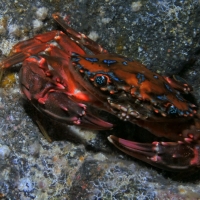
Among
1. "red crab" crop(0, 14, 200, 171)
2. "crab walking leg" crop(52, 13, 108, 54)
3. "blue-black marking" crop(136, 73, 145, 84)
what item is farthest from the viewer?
"crab walking leg" crop(52, 13, 108, 54)

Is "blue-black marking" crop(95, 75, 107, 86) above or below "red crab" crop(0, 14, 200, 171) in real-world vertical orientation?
above

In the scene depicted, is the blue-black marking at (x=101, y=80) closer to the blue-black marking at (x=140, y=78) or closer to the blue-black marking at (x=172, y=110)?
the blue-black marking at (x=140, y=78)

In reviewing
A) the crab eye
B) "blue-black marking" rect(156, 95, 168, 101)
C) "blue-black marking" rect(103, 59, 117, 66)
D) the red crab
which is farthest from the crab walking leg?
"blue-black marking" rect(156, 95, 168, 101)

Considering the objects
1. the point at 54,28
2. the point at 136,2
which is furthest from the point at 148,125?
the point at 54,28

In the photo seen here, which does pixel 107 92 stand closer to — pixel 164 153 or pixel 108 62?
pixel 108 62

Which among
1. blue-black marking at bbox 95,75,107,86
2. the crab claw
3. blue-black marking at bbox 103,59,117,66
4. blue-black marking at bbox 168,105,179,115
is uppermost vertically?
blue-black marking at bbox 103,59,117,66

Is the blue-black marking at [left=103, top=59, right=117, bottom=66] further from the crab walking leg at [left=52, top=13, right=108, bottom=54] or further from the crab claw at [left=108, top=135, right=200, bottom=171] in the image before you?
the crab claw at [left=108, top=135, right=200, bottom=171]

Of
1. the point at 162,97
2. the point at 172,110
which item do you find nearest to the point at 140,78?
the point at 162,97

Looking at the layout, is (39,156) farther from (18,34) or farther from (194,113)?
(194,113)
